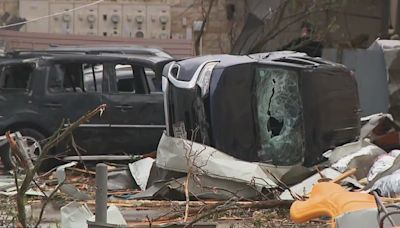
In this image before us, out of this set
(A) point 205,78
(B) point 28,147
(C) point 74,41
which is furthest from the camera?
(C) point 74,41

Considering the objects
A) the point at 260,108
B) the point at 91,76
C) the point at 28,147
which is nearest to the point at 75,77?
the point at 91,76

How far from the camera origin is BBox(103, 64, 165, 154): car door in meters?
12.1

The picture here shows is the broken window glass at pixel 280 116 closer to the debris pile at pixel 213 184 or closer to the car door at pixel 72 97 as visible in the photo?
the debris pile at pixel 213 184

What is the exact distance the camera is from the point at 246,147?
28.8 feet

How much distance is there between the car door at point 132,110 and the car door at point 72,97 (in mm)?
209

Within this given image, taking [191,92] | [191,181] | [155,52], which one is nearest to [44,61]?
[155,52]

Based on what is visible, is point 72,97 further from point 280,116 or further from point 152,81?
point 280,116

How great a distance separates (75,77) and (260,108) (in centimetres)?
456

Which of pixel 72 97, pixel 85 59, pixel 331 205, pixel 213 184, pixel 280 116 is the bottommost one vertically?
pixel 72 97

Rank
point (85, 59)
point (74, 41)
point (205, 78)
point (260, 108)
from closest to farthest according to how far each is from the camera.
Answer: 1. point (260, 108)
2. point (205, 78)
3. point (85, 59)
4. point (74, 41)

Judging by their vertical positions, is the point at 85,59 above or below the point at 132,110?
above

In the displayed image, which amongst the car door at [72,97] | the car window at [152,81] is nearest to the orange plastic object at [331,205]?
the car door at [72,97]

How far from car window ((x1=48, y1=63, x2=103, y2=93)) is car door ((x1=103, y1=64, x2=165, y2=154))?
0.19 metres

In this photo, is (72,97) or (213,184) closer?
(213,184)
